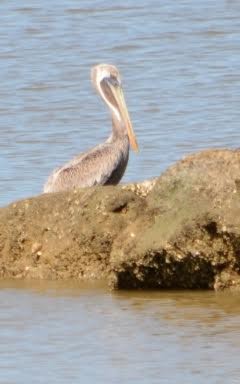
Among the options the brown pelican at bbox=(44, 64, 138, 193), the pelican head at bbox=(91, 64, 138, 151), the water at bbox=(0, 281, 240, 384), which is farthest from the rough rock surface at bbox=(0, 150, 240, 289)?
the pelican head at bbox=(91, 64, 138, 151)

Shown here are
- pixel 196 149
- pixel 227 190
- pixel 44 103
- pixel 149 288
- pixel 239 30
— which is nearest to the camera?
pixel 227 190

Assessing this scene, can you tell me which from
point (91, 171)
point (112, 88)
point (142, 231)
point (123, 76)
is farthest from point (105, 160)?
point (123, 76)

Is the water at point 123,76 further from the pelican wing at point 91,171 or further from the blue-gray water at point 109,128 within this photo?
the pelican wing at point 91,171

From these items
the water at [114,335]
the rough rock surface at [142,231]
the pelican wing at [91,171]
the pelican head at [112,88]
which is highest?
the pelican head at [112,88]

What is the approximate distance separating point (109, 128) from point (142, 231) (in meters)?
5.20

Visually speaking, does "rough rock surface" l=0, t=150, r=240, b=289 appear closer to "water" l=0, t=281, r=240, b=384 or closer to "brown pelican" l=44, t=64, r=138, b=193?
"water" l=0, t=281, r=240, b=384

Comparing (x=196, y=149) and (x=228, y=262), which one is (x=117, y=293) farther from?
(x=196, y=149)

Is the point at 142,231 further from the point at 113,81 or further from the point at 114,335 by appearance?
the point at 113,81

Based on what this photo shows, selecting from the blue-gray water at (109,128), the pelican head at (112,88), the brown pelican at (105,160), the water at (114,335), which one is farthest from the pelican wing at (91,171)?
the water at (114,335)

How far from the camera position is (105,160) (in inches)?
404

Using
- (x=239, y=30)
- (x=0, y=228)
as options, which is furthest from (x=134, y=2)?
(x=0, y=228)

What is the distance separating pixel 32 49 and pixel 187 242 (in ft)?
31.3

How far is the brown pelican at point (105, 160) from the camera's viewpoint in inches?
396

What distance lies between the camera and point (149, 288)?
26.0 ft
